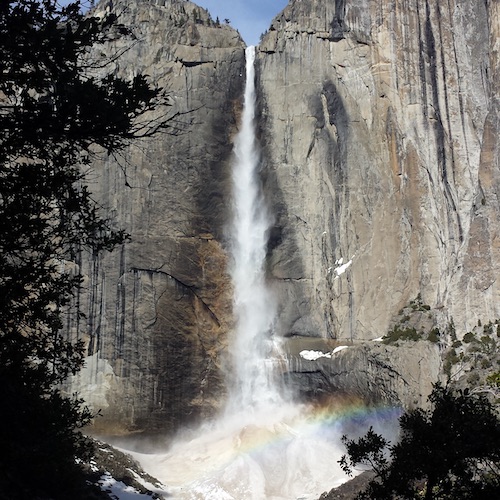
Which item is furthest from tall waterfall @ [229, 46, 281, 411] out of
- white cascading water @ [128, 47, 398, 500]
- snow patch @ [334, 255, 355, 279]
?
snow patch @ [334, 255, 355, 279]

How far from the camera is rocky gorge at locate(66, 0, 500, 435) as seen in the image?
31.8 m

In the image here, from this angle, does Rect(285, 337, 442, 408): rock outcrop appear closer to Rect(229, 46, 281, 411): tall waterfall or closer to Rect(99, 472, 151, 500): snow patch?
Rect(229, 46, 281, 411): tall waterfall

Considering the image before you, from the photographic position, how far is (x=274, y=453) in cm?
2986

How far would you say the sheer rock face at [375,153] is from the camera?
106ft

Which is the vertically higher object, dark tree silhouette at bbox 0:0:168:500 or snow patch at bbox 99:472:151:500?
dark tree silhouette at bbox 0:0:168:500

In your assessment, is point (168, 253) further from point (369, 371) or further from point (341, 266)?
point (369, 371)

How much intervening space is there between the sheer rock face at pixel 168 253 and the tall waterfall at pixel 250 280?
617 millimetres

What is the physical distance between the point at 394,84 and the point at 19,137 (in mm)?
26862

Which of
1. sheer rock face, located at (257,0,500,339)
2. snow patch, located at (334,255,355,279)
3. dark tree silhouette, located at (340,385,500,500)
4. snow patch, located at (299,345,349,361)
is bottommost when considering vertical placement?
dark tree silhouette, located at (340,385,500,500)

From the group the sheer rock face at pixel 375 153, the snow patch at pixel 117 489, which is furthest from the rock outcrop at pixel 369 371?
the snow patch at pixel 117 489

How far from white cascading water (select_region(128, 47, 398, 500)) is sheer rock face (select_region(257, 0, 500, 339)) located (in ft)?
3.48

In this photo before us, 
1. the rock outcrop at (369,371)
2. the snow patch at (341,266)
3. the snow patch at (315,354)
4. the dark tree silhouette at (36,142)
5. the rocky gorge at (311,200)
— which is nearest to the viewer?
the dark tree silhouette at (36,142)

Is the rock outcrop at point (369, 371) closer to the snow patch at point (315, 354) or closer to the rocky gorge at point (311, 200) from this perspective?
the snow patch at point (315, 354)

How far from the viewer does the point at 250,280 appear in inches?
1374
